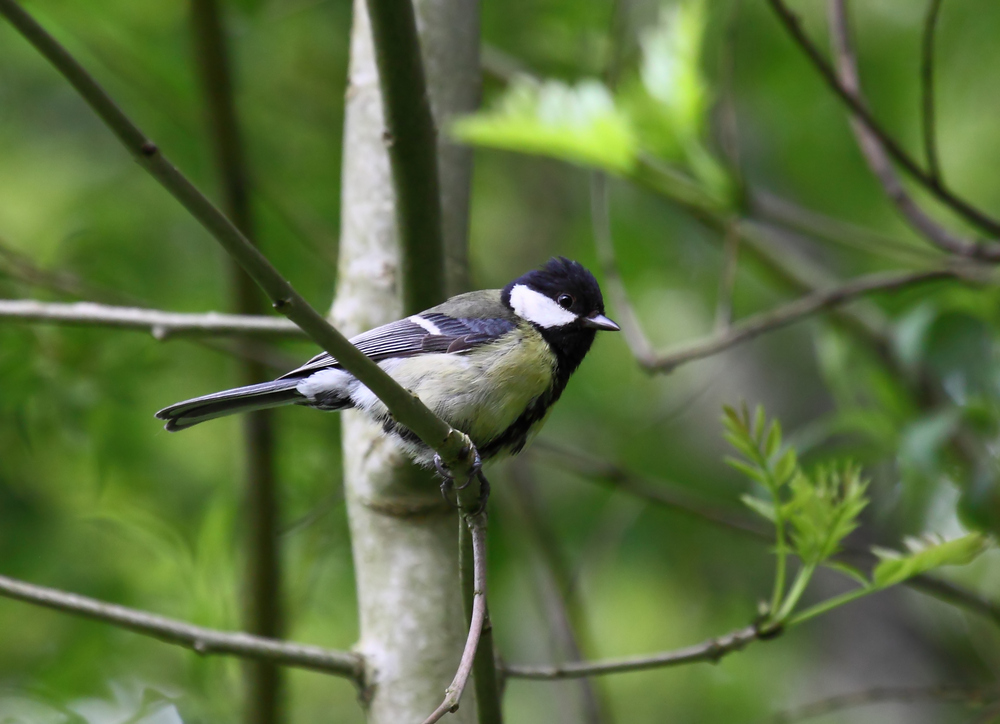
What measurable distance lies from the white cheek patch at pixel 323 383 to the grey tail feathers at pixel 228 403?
0.06 feet

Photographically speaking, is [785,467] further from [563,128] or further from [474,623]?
[563,128]

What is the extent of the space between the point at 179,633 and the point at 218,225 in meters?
1.04

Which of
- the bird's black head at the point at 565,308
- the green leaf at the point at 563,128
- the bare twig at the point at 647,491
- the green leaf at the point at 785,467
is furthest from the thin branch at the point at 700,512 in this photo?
the green leaf at the point at 563,128

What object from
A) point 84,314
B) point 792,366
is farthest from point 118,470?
point 792,366

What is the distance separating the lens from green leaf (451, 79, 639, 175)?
2395 mm

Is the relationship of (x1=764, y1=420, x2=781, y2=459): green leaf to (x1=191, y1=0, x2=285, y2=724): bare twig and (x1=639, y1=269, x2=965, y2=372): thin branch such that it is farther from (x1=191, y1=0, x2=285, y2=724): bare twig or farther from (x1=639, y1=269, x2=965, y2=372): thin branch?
(x1=191, y1=0, x2=285, y2=724): bare twig

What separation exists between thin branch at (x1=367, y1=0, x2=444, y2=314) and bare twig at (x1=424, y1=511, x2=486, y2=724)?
22.2 inches

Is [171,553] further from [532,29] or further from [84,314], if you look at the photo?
[532,29]

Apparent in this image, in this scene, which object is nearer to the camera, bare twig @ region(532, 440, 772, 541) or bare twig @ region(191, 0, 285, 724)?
bare twig @ region(191, 0, 285, 724)

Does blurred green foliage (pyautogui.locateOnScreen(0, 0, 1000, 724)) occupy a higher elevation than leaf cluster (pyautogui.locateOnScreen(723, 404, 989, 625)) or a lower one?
higher

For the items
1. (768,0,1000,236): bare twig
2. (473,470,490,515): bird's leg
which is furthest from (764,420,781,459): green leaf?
(768,0,1000,236): bare twig

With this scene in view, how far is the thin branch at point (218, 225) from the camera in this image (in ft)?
3.86

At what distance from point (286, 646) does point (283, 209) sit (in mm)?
2022

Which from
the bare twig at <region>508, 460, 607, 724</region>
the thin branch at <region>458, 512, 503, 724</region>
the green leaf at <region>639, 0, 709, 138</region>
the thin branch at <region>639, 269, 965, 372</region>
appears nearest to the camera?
the thin branch at <region>458, 512, 503, 724</region>
